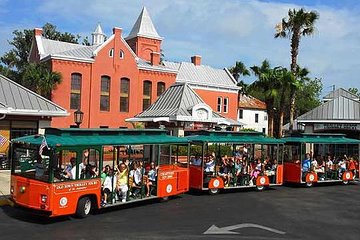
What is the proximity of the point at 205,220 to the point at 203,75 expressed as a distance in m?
41.6

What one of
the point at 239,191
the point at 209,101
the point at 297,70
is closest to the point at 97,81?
the point at 209,101

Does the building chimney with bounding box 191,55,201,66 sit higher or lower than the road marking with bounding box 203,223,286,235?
higher

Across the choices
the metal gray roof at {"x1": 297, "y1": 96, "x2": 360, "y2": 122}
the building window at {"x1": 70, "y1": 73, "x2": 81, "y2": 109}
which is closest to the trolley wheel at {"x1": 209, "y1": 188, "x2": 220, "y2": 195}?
the metal gray roof at {"x1": 297, "y1": 96, "x2": 360, "y2": 122}

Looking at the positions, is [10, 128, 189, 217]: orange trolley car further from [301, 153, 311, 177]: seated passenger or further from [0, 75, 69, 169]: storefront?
[0, 75, 69, 169]: storefront

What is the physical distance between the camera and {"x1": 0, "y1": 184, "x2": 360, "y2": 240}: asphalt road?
11523mm

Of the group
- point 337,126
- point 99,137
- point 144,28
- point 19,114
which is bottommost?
point 99,137

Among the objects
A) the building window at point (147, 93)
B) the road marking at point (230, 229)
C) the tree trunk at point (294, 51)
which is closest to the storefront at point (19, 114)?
the road marking at point (230, 229)

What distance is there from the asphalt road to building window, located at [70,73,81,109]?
26870 mm

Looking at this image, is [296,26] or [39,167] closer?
[39,167]

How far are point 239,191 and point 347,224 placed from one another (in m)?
6.82

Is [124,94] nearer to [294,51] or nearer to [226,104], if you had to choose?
[226,104]

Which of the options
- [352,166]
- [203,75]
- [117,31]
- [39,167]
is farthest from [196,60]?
[39,167]

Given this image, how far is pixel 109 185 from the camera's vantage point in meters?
14.1

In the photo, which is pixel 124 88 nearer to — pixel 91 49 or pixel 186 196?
pixel 91 49
